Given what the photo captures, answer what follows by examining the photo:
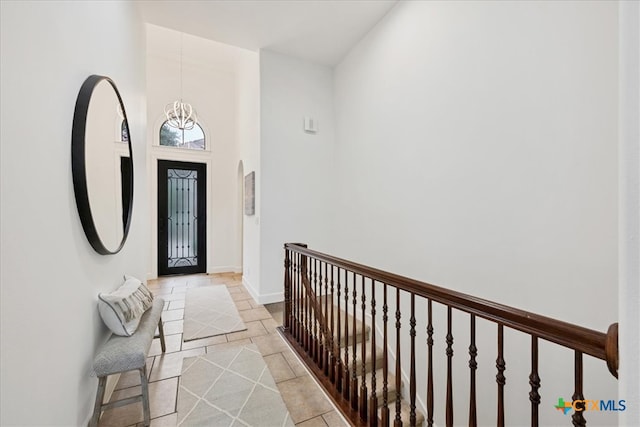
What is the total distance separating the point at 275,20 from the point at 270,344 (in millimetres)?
3580

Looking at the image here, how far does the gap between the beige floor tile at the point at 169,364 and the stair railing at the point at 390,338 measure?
903 mm

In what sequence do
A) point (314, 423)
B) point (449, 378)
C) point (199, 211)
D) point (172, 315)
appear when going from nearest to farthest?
point (449, 378), point (314, 423), point (172, 315), point (199, 211)

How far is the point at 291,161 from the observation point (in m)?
3.96

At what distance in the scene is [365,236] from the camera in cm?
348

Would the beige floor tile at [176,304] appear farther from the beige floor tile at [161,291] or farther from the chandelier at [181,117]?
the chandelier at [181,117]

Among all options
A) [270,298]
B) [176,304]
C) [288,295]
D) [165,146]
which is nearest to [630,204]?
[288,295]

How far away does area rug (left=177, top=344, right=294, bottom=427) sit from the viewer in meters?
1.75

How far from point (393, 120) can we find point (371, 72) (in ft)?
2.74

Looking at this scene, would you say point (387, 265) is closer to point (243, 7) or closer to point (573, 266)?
point (573, 266)

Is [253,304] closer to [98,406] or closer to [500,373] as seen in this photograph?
[98,406]

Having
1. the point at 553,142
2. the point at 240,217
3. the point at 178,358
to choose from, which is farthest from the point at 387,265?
Result: the point at 240,217

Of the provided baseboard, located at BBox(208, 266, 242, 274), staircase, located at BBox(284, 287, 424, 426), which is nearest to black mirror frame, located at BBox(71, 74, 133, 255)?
staircase, located at BBox(284, 287, 424, 426)

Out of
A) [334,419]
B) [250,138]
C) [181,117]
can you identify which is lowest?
[334,419]

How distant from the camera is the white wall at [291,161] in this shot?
3.81 m
